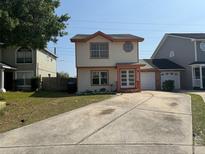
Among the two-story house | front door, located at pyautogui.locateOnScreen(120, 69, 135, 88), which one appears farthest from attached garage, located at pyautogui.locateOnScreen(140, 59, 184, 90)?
the two-story house

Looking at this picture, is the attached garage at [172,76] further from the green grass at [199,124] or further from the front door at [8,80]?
the green grass at [199,124]

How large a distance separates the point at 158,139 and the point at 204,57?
27.0 meters

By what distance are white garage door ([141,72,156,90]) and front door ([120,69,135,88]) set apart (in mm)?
4583

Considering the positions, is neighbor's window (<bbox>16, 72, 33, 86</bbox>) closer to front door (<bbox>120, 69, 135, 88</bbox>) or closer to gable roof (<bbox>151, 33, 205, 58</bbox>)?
front door (<bbox>120, 69, 135, 88</bbox>)

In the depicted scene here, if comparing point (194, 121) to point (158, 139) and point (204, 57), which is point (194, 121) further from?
point (204, 57)

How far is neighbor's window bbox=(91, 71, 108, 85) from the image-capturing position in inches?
1150

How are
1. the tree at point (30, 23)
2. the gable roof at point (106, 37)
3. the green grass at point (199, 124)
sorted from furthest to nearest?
the gable roof at point (106, 37) < the tree at point (30, 23) < the green grass at point (199, 124)

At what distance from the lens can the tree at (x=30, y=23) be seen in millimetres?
18500

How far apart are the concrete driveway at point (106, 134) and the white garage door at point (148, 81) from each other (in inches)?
762

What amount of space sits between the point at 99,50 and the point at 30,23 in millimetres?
11001

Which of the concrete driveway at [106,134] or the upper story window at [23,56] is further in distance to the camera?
the upper story window at [23,56]

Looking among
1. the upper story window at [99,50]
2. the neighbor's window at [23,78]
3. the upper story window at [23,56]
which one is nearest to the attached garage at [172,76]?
the upper story window at [99,50]

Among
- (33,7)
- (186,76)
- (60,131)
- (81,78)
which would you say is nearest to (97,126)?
(60,131)

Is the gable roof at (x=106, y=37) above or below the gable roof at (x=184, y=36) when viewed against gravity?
below
